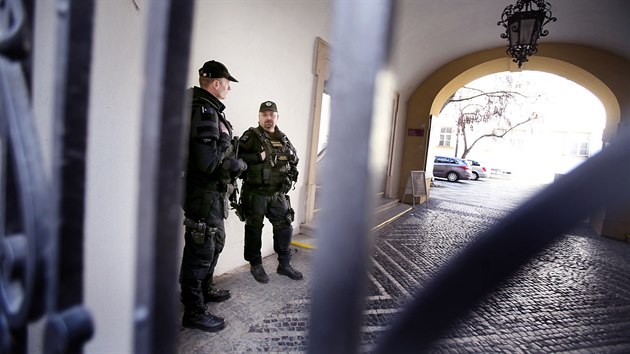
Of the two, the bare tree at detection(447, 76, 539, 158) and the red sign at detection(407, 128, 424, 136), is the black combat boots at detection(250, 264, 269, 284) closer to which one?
the red sign at detection(407, 128, 424, 136)

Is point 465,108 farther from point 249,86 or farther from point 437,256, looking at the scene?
point 249,86

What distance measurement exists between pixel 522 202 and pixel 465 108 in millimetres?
22232

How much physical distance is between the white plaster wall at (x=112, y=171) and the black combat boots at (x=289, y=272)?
1.90 m

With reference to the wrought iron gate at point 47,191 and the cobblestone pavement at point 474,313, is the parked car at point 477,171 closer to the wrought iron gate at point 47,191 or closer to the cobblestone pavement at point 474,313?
the cobblestone pavement at point 474,313

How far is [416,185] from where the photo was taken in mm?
8664

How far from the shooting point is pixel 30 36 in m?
0.59

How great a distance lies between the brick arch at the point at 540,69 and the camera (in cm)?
693

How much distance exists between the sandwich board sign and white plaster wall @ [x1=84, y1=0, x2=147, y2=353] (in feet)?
24.8

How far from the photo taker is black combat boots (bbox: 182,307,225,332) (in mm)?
2500

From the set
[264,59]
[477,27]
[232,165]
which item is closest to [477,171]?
[477,27]

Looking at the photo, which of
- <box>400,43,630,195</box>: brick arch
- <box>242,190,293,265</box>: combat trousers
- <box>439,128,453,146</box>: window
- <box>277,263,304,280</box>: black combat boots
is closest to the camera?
<box>242,190,293,265</box>: combat trousers

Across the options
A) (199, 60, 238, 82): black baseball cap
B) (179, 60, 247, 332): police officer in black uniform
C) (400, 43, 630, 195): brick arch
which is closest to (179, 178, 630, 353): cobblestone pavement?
(179, 60, 247, 332): police officer in black uniform

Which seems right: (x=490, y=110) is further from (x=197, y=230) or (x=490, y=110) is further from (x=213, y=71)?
(x=197, y=230)

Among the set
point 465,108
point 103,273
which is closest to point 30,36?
point 103,273
